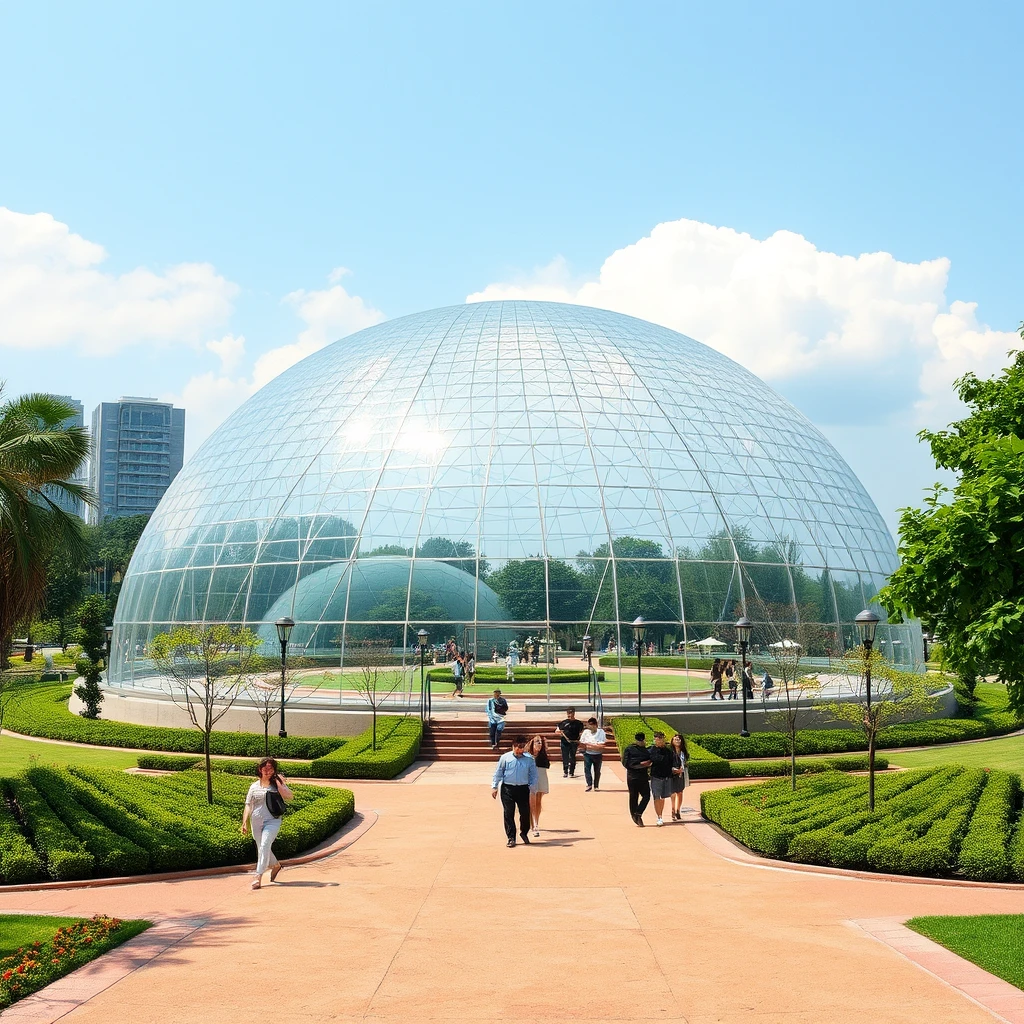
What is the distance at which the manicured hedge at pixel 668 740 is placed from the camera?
23734 millimetres

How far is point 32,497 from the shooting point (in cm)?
1747

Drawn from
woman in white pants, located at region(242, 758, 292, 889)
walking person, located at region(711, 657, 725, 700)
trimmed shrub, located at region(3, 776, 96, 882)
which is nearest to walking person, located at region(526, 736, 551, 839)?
woman in white pants, located at region(242, 758, 292, 889)

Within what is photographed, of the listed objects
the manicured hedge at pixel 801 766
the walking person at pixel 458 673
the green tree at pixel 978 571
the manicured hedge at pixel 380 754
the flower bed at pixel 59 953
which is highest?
the green tree at pixel 978 571

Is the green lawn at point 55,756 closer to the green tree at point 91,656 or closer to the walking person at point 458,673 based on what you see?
the green tree at point 91,656

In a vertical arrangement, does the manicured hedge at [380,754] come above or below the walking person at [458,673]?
below

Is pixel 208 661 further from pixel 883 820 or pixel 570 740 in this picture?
pixel 883 820

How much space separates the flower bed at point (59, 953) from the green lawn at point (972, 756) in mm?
21144

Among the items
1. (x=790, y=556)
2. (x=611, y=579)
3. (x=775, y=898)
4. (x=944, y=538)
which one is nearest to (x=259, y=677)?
→ (x=611, y=579)

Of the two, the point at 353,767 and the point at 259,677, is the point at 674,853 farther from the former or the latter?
the point at 259,677

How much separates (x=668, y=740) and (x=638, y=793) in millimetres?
5910

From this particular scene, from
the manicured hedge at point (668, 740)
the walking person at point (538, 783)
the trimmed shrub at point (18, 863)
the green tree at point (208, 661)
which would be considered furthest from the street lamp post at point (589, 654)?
the trimmed shrub at point (18, 863)

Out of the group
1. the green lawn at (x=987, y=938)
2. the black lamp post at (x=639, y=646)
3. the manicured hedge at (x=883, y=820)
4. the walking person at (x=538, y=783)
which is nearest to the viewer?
the green lawn at (x=987, y=938)

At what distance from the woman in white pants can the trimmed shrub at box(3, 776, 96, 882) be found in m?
2.24

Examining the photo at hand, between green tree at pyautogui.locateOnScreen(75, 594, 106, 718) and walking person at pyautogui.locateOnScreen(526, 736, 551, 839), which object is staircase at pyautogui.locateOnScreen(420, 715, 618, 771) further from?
green tree at pyautogui.locateOnScreen(75, 594, 106, 718)
